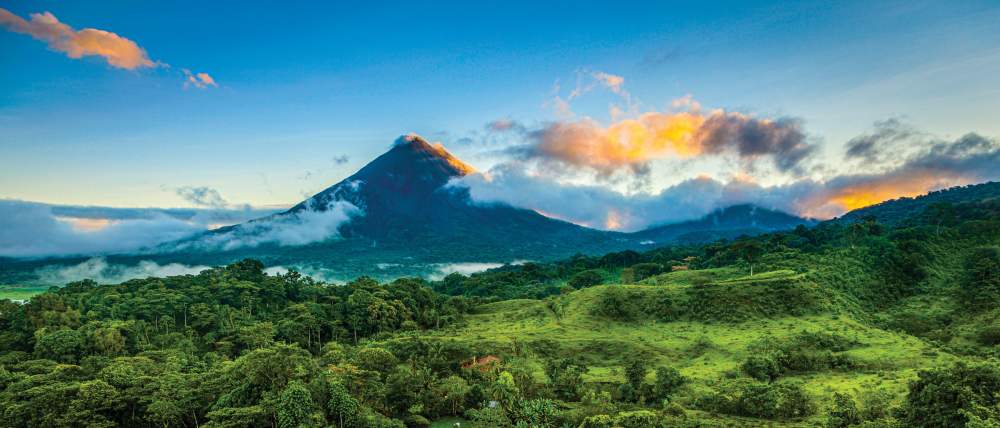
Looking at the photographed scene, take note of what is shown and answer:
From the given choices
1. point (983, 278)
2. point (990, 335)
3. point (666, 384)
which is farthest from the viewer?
point (983, 278)

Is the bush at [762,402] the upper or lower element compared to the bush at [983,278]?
lower

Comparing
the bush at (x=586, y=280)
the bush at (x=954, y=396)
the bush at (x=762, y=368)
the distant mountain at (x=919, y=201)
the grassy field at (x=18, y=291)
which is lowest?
the bush at (x=762, y=368)

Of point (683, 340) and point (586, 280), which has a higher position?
point (586, 280)

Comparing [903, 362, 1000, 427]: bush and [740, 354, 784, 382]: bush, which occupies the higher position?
[903, 362, 1000, 427]: bush

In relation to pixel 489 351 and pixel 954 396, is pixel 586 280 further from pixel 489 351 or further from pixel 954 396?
pixel 954 396

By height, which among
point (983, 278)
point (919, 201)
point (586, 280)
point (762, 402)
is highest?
point (919, 201)

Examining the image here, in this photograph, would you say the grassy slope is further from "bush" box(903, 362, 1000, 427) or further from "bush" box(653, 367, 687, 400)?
"bush" box(903, 362, 1000, 427)

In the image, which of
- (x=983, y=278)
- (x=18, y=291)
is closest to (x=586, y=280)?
(x=983, y=278)

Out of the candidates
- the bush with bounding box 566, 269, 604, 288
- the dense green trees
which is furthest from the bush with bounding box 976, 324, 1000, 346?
the bush with bounding box 566, 269, 604, 288

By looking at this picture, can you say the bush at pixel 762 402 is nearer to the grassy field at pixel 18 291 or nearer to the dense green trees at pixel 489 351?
the dense green trees at pixel 489 351

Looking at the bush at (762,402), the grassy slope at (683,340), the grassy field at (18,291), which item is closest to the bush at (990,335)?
Result: the grassy slope at (683,340)
